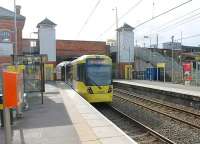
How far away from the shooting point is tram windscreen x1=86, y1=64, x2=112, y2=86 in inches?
776

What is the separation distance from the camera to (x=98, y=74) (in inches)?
782

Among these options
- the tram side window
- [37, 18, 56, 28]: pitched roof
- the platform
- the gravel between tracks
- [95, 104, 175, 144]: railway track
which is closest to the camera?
the platform

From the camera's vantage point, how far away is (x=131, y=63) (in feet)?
185

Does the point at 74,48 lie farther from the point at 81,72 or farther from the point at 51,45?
the point at 81,72

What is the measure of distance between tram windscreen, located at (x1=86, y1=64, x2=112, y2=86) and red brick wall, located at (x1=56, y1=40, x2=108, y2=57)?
113ft

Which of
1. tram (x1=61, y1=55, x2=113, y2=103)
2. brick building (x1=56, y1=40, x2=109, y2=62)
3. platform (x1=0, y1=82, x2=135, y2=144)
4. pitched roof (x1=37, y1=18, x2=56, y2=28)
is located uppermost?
pitched roof (x1=37, y1=18, x2=56, y2=28)

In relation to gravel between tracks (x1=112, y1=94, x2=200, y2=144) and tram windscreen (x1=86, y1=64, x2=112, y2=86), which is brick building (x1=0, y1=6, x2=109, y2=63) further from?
gravel between tracks (x1=112, y1=94, x2=200, y2=144)

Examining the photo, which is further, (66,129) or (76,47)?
(76,47)

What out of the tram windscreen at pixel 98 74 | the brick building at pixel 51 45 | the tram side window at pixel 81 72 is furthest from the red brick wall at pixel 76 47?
the tram windscreen at pixel 98 74

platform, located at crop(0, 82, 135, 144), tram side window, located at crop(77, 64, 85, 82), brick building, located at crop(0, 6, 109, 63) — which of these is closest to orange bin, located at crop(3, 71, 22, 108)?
platform, located at crop(0, 82, 135, 144)

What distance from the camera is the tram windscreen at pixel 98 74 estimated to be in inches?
776

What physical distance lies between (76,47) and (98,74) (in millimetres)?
35248

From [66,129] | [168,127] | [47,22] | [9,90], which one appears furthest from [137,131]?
[47,22]

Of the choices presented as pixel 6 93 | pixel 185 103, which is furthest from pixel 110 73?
pixel 6 93
